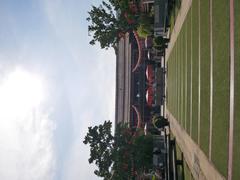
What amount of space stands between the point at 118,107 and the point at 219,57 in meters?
51.3

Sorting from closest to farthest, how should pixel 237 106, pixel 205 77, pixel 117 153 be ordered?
pixel 237 106
pixel 205 77
pixel 117 153

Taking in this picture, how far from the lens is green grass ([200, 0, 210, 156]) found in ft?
35.0

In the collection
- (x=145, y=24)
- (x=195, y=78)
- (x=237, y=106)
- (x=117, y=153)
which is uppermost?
(x=145, y=24)

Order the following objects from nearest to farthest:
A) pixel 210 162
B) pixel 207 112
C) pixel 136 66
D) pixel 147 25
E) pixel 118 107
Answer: pixel 210 162 < pixel 207 112 < pixel 147 25 < pixel 136 66 < pixel 118 107

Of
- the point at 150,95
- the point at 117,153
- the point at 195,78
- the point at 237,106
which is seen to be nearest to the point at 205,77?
the point at 195,78

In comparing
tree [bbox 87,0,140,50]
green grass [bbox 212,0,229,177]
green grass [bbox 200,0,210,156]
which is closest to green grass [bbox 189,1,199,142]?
green grass [bbox 200,0,210,156]

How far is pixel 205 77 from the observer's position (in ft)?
36.5

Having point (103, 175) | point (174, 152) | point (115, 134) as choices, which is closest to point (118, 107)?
point (115, 134)

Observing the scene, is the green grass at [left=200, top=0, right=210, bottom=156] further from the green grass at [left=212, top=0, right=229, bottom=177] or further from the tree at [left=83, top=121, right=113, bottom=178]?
the tree at [left=83, top=121, right=113, bottom=178]

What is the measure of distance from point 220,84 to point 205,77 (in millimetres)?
2397

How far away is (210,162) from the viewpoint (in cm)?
978

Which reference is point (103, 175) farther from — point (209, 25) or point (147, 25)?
point (209, 25)

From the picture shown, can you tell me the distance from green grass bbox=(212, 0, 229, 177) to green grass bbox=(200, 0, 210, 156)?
3.68ft

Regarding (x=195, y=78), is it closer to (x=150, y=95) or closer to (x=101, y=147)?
(x=101, y=147)
